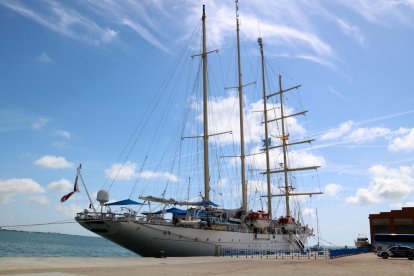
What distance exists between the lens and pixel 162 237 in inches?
1451

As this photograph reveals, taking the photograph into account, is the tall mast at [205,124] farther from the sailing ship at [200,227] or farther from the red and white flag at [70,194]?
the red and white flag at [70,194]

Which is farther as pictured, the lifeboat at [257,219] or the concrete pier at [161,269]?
the lifeboat at [257,219]

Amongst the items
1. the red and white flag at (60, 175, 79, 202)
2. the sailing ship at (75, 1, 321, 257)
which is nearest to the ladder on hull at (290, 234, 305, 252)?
the sailing ship at (75, 1, 321, 257)

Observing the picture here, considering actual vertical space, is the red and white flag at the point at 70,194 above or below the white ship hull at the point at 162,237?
above

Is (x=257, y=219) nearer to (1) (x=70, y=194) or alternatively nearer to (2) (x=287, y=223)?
(2) (x=287, y=223)

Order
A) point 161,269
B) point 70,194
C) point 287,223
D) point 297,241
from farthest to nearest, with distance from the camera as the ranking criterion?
point 297,241 < point 287,223 < point 70,194 < point 161,269

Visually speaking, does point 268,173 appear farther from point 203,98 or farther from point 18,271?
point 18,271

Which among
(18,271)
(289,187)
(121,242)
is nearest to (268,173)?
(289,187)

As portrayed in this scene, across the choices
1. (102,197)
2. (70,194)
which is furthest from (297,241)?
(70,194)

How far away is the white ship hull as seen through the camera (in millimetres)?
35438

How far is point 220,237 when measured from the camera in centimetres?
4275

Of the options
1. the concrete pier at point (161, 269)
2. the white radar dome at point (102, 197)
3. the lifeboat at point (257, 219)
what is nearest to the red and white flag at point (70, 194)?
the white radar dome at point (102, 197)

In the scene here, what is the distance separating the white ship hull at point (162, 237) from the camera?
35.4 m

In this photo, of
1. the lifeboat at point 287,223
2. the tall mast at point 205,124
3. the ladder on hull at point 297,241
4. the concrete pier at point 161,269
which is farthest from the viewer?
the lifeboat at point 287,223
